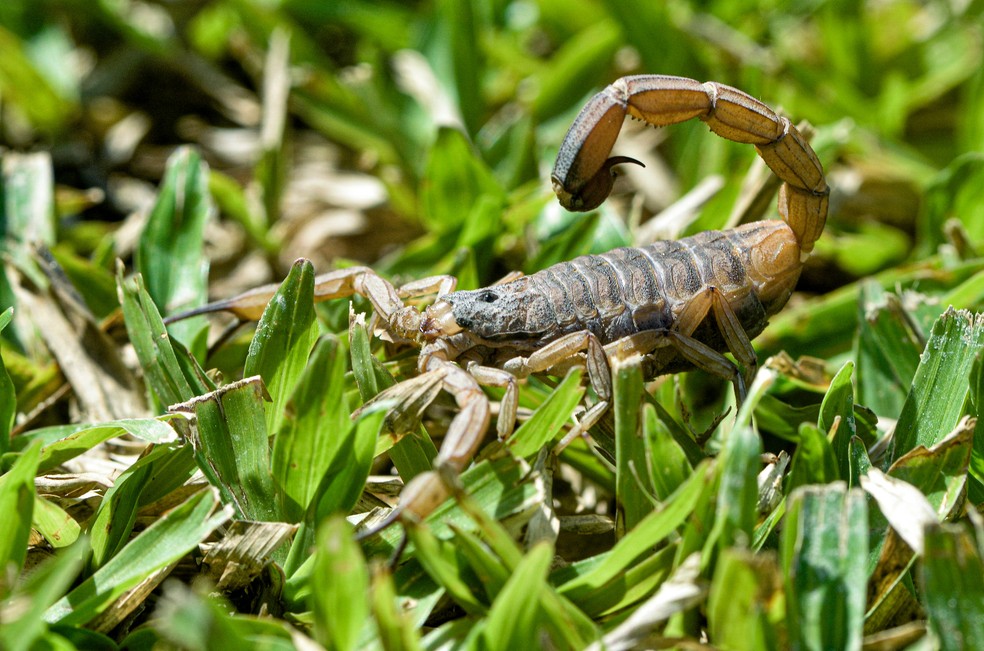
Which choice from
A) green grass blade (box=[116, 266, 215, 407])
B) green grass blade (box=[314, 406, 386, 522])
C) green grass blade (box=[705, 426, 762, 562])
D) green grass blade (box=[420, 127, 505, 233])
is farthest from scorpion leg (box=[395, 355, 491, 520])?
green grass blade (box=[420, 127, 505, 233])

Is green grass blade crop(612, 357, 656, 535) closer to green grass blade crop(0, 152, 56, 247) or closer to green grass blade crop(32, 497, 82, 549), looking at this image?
green grass blade crop(32, 497, 82, 549)

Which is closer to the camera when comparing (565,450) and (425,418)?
(565,450)

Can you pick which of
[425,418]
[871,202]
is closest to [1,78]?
[425,418]

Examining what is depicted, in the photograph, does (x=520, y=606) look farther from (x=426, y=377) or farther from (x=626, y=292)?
(x=626, y=292)

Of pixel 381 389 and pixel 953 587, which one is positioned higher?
pixel 381 389

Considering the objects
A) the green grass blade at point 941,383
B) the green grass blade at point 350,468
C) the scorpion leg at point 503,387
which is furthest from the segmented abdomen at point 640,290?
the green grass blade at point 350,468

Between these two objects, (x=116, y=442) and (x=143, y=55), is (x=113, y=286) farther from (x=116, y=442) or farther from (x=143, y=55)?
(x=143, y=55)

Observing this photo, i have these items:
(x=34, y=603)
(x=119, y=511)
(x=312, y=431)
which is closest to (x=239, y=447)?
(x=312, y=431)
